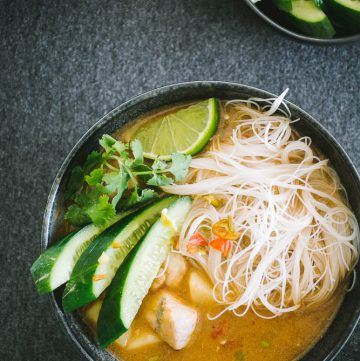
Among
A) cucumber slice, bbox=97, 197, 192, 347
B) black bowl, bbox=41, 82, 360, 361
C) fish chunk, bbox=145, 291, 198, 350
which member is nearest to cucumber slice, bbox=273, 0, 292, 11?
black bowl, bbox=41, 82, 360, 361

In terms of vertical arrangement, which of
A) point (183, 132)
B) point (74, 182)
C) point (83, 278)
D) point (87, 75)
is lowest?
point (83, 278)

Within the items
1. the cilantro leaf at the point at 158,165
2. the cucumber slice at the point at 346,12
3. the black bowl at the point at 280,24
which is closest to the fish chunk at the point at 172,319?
the cilantro leaf at the point at 158,165

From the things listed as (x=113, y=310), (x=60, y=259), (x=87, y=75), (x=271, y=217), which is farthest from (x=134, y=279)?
(x=87, y=75)

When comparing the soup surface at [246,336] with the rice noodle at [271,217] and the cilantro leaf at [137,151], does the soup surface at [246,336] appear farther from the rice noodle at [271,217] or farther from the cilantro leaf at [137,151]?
the cilantro leaf at [137,151]

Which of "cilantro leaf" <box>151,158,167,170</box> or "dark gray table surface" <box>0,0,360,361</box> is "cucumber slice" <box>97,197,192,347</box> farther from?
"dark gray table surface" <box>0,0,360,361</box>

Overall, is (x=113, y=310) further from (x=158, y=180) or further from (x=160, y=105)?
(x=160, y=105)
